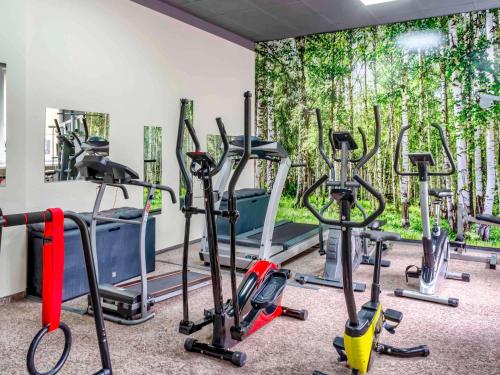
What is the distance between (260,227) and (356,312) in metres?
4.13

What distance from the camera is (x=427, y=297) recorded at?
13.3 ft

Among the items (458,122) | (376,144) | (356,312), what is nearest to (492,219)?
(376,144)

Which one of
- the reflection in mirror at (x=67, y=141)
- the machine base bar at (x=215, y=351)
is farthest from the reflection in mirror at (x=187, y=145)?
the machine base bar at (x=215, y=351)

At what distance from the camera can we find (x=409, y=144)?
665 centimetres

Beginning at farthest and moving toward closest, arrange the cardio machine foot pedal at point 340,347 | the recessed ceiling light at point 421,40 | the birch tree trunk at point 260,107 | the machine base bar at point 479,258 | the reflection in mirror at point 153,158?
the birch tree trunk at point 260,107, the recessed ceiling light at point 421,40, the reflection in mirror at point 153,158, the machine base bar at point 479,258, the cardio machine foot pedal at point 340,347

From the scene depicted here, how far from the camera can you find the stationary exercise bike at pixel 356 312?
2.28 m

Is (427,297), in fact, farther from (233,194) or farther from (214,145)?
(214,145)

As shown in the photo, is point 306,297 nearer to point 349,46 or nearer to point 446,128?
point 446,128

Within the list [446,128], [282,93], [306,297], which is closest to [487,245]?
[446,128]

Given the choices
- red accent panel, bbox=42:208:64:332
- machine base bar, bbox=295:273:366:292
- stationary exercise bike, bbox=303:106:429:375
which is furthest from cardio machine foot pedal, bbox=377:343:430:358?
red accent panel, bbox=42:208:64:332

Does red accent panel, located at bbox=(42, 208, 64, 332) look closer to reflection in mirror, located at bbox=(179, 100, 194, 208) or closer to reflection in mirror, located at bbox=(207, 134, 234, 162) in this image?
reflection in mirror, located at bbox=(179, 100, 194, 208)

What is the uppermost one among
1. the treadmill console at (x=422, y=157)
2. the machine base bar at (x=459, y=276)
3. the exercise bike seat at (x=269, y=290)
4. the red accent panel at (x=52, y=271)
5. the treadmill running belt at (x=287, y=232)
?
the treadmill console at (x=422, y=157)

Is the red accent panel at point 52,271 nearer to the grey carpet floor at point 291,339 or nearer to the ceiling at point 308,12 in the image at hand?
the grey carpet floor at point 291,339

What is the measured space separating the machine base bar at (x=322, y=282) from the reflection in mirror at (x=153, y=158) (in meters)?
2.18
